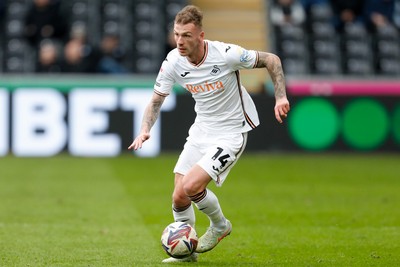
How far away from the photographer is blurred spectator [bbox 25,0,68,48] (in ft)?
68.8

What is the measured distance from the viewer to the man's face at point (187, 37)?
28.2 feet

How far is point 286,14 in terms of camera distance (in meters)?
22.5

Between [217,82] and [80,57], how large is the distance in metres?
11.8

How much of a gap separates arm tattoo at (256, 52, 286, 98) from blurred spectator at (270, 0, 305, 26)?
13621 millimetres

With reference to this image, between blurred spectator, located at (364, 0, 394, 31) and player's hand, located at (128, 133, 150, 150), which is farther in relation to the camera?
blurred spectator, located at (364, 0, 394, 31)

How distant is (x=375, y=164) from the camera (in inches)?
737

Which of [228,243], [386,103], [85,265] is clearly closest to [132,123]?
[386,103]

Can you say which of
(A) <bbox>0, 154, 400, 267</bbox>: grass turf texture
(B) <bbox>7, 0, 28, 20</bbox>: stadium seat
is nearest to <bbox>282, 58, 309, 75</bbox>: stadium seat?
(A) <bbox>0, 154, 400, 267</bbox>: grass turf texture

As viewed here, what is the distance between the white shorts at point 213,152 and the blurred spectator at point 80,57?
1149 centimetres

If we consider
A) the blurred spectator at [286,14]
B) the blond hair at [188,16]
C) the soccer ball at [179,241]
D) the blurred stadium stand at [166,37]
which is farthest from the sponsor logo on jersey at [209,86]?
the blurred spectator at [286,14]

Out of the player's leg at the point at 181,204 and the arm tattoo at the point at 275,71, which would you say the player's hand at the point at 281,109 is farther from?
the player's leg at the point at 181,204

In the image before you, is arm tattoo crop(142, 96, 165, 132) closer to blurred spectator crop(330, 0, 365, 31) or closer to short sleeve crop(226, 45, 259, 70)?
short sleeve crop(226, 45, 259, 70)

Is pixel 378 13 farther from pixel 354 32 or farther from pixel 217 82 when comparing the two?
pixel 217 82

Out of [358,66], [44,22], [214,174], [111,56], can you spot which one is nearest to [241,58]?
[214,174]
